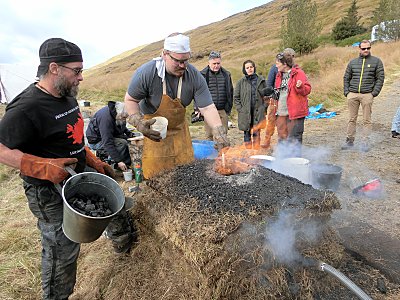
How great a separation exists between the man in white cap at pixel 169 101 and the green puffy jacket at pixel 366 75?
4.64 m

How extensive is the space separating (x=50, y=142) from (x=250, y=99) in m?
4.56

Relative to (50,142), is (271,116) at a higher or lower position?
lower

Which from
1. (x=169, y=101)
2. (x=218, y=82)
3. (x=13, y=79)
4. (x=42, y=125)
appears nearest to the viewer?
(x=42, y=125)

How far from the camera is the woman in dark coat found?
607 cm

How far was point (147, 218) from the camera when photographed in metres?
3.08

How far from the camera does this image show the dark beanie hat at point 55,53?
221 cm

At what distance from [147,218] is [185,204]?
0.75 m

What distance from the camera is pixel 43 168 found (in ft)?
6.84

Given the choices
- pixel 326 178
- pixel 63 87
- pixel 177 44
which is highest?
pixel 177 44

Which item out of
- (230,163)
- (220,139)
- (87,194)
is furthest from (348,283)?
(87,194)

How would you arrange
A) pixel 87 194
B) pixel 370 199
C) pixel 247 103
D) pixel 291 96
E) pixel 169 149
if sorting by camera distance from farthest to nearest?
pixel 247 103 → pixel 291 96 → pixel 370 199 → pixel 169 149 → pixel 87 194

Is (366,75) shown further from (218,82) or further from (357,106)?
(218,82)

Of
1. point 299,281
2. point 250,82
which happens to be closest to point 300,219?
point 299,281

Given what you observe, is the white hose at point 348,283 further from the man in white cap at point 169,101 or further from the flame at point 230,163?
the man in white cap at point 169,101
